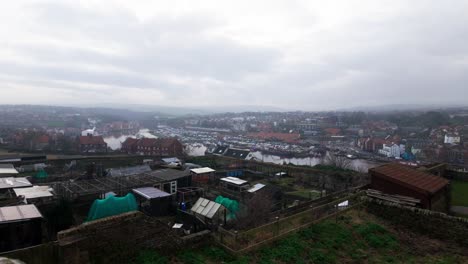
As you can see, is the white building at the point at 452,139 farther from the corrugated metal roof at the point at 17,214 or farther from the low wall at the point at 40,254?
the low wall at the point at 40,254

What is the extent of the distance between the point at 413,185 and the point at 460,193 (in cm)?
499

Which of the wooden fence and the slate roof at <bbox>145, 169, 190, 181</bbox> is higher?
the wooden fence

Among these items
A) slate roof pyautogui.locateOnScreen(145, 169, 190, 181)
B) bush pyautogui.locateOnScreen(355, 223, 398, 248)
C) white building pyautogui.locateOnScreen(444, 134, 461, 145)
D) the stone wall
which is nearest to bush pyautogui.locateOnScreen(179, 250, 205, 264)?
the stone wall

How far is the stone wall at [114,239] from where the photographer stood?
15.2ft

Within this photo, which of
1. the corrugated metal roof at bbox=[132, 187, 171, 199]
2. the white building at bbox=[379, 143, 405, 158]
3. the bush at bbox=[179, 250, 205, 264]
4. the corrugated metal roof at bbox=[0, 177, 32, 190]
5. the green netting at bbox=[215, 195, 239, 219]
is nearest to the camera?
the bush at bbox=[179, 250, 205, 264]

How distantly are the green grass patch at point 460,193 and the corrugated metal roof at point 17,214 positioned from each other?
12896 mm

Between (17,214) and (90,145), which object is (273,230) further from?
(90,145)

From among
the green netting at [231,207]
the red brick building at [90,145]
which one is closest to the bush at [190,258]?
the green netting at [231,207]

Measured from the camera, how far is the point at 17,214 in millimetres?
6074

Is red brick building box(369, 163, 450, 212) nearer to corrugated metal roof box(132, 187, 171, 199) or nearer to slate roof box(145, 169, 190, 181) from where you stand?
corrugated metal roof box(132, 187, 171, 199)

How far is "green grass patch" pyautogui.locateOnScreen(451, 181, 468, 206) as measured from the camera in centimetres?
1055

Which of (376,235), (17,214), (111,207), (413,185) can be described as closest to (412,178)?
(413,185)

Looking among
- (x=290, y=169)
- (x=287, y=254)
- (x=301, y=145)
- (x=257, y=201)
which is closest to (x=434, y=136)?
(x=301, y=145)

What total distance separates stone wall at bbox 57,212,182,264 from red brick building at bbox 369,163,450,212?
23.2 ft
